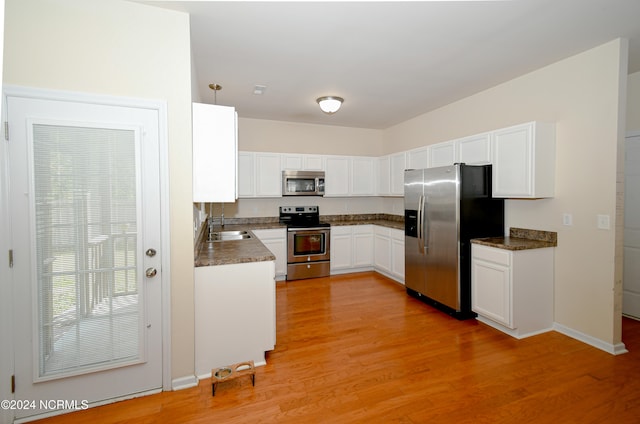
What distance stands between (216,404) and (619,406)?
269 centimetres

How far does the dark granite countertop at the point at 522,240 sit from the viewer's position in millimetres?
2972

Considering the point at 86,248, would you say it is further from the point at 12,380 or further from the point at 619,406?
the point at 619,406

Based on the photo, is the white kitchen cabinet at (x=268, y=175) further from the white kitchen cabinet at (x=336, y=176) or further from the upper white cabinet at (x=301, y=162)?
the white kitchen cabinet at (x=336, y=176)

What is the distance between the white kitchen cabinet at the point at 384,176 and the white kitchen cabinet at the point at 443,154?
1064 mm

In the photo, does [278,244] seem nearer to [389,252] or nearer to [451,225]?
[389,252]

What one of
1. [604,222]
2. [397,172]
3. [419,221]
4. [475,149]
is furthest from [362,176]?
[604,222]

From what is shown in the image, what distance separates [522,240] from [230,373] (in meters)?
3.12

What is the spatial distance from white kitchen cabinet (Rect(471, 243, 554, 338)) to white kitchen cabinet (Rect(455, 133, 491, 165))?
1.01 metres

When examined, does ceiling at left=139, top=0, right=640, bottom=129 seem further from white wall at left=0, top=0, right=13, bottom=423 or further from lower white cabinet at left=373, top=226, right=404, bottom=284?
lower white cabinet at left=373, top=226, right=404, bottom=284

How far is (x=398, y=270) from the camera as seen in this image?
15.2 feet

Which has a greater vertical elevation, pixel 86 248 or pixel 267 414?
pixel 86 248

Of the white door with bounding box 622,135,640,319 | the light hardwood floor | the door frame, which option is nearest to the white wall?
the door frame

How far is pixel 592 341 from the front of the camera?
9.23 feet

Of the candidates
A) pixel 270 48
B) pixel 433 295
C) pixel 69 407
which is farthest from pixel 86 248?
pixel 433 295
